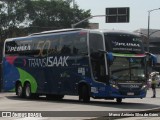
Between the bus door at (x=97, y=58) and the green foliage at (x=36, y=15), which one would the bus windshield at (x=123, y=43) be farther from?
the green foliage at (x=36, y=15)

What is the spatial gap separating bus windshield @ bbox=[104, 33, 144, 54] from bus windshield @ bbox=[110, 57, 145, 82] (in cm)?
46

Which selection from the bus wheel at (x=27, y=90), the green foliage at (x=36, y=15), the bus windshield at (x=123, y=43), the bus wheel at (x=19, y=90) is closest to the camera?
the bus windshield at (x=123, y=43)

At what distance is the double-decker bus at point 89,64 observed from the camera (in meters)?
25.1

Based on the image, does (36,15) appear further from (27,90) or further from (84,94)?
(84,94)

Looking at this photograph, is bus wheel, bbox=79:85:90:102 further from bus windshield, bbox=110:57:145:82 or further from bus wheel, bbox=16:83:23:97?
bus wheel, bbox=16:83:23:97

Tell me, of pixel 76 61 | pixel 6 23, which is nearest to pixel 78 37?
pixel 76 61

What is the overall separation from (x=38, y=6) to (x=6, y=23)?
390 inches

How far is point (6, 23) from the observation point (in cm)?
7962

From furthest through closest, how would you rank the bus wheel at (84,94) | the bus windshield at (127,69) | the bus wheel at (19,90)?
the bus wheel at (19,90)
the bus wheel at (84,94)
the bus windshield at (127,69)

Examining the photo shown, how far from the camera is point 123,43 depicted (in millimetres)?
25672

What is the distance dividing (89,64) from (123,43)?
6.38 feet

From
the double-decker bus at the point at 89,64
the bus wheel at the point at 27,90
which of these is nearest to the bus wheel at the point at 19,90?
the bus wheel at the point at 27,90

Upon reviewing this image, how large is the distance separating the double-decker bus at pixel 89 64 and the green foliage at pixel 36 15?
4860cm

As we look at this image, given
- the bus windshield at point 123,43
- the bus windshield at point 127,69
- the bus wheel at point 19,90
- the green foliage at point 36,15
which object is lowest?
A: the bus wheel at point 19,90
